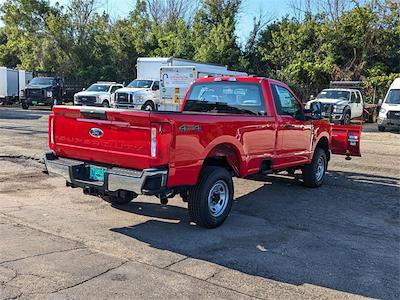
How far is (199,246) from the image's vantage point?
527 cm

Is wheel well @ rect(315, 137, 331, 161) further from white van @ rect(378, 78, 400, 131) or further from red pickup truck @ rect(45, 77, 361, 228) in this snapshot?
white van @ rect(378, 78, 400, 131)

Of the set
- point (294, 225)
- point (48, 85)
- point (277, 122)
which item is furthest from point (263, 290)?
point (48, 85)

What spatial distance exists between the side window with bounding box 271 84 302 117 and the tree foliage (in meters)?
23.9

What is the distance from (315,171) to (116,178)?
4727 millimetres

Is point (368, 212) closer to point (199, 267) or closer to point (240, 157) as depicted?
point (240, 157)

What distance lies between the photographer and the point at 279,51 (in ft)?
112

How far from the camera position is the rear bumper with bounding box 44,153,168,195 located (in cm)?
500

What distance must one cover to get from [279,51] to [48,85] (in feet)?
54.1

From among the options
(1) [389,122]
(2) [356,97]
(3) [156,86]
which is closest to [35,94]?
(3) [156,86]

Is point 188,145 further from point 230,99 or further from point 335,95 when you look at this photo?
point 335,95

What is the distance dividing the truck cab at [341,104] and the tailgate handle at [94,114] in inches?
666

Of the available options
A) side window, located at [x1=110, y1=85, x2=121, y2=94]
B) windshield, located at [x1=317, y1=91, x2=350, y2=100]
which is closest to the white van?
windshield, located at [x1=317, y1=91, x2=350, y2=100]

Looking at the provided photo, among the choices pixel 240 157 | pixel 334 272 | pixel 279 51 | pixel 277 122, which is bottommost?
pixel 334 272

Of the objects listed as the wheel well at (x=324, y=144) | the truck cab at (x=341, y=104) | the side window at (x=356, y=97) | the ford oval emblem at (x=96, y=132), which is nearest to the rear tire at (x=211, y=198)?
the ford oval emblem at (x=96, y=132)
